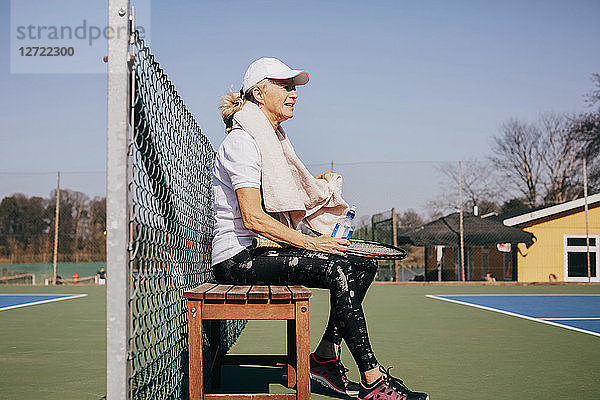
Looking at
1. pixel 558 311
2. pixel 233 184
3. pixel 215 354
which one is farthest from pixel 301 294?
pixel 558 311

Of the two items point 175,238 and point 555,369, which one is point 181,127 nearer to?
point 175,238

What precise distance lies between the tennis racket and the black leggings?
27mm

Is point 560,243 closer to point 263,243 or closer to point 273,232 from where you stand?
point 263,243

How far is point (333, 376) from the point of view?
362 cm

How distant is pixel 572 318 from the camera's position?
26.5 feet

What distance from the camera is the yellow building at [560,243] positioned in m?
21.1

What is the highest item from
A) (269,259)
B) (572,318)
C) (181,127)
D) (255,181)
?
(181,127)

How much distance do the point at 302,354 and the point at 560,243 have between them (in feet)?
68.5

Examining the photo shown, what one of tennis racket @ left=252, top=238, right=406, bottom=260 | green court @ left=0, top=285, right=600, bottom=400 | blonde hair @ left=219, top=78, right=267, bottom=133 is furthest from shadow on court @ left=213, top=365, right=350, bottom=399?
blonde hair @ left=219, top=78, right=267, bottom=133

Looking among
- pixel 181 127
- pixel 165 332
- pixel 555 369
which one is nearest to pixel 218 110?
pixel 181 127

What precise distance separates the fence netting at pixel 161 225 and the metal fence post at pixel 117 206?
60mm

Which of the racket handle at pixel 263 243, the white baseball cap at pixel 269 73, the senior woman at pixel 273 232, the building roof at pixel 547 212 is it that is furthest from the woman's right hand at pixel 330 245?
the building roof at pixel 547 212

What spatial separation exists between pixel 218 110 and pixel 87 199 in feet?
57.9

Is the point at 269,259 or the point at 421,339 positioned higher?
the point at 269,259
